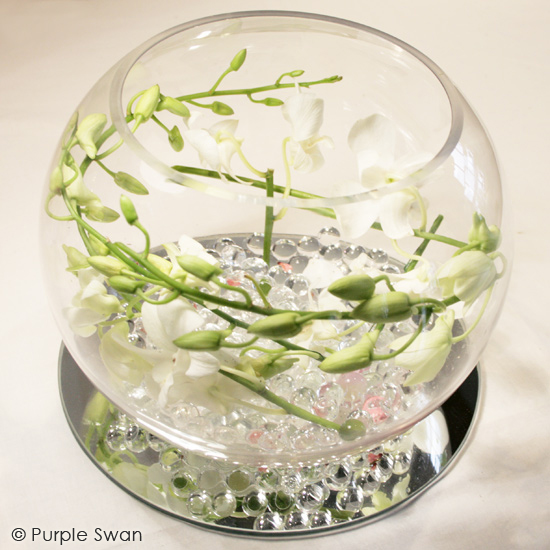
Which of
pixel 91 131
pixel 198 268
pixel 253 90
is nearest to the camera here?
pixel 198 268

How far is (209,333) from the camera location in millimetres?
308

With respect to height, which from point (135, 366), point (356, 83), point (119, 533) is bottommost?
point (119, 533)

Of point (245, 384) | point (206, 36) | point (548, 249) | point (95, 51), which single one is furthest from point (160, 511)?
point (95, 51)

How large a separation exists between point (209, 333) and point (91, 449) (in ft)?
0.71

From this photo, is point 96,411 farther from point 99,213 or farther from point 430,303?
point 430,303

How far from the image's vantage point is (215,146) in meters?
0.41

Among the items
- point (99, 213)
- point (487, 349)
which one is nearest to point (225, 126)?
point (99, 213)

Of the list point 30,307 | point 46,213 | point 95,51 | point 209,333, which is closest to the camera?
point 209,333

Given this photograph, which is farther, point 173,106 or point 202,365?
point 173,106

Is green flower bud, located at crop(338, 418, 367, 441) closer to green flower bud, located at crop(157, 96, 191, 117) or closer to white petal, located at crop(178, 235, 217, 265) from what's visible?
white petal, located at crop(178, 235, 217, 265)

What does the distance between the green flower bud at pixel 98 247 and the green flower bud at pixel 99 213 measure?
3 cm

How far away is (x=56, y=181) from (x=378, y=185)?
0.59ft

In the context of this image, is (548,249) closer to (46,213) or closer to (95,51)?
(46,213)

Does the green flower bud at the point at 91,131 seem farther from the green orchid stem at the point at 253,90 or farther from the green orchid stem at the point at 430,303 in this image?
the green orchid stem at the point at 430,303
